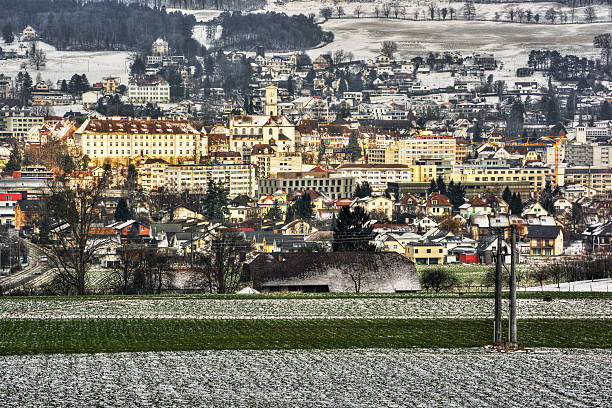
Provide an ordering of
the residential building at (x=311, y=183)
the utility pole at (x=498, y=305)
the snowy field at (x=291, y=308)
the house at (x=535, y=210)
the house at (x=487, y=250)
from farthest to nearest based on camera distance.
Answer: the residential building at (x=311, y=183)
the house at (x=535, y=210)
the house at (x=487, y=250)
the snowy field at (x=291, y=308)
the utility pole at (x=498, y=305)

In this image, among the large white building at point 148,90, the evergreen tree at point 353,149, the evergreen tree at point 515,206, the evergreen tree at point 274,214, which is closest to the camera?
the evergreen tree at point 274,214

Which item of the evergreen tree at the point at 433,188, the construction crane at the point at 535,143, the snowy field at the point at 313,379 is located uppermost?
the snowy field at the point at 313,379

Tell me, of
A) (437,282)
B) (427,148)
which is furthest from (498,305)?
(427,148)

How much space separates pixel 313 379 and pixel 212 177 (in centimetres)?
9991

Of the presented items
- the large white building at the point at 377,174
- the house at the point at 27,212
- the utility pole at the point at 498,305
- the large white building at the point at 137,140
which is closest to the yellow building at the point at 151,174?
the large white building at the point at 137,140

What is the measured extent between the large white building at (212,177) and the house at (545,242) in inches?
1749

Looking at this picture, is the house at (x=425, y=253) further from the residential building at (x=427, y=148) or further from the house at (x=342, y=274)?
the residential building at (x=427, y=148)

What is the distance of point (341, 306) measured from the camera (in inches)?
1067

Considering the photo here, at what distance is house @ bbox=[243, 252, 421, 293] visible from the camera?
35656 millimetres

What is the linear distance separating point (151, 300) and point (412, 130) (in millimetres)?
132475

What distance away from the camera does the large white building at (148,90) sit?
18712cm

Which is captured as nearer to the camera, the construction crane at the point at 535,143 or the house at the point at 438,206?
the house at the point at 438,206

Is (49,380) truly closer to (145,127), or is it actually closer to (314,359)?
(314,359)

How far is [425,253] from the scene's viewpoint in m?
68.7
